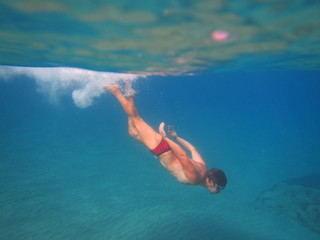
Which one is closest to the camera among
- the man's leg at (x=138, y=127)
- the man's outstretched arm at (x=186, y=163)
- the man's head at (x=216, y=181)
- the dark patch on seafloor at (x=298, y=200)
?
the man's outstretched arm at (x=186, y=163)

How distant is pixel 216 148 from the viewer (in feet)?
103

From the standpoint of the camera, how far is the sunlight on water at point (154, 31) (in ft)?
19.9

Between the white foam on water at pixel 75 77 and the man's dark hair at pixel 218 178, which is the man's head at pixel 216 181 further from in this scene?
the white foam on water at pixel 75 77

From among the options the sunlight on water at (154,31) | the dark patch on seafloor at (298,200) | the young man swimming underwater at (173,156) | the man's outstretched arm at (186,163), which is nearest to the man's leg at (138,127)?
the young man swimming underwater at (173,156)

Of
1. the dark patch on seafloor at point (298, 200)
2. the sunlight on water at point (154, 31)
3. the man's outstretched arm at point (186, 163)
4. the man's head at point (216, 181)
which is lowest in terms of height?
the dark patch on seafloor at point (298, 200)

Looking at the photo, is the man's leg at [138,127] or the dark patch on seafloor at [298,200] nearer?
the man's leg at [138,127]

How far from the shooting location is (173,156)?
732cm

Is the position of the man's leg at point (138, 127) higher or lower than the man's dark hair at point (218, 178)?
higher

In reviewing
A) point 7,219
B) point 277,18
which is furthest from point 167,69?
point 7,219

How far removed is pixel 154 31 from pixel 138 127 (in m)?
3.75

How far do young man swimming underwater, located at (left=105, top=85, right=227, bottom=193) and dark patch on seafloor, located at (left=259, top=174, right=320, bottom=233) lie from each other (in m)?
8.91

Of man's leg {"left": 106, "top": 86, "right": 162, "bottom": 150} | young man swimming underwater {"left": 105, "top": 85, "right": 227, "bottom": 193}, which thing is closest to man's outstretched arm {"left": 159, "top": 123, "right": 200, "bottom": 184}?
young man swimming underwater {"left": 105, "top": 85, "right": 227, "bottom": 193}

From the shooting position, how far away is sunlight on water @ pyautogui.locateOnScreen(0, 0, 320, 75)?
6078 mm

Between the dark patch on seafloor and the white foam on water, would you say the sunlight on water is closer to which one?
the white foam on water
